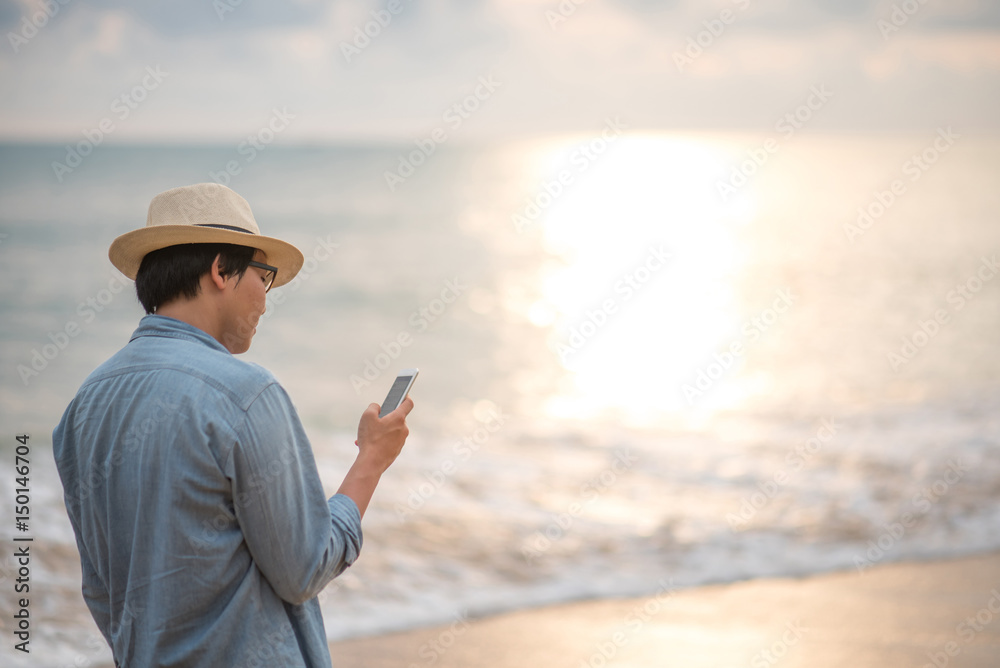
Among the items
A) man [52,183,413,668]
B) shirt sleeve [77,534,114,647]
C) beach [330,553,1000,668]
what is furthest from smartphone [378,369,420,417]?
beach [330,553,1000,668]

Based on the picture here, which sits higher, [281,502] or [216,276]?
[216,276]

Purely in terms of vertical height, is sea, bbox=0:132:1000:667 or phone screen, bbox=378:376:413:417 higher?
phone screen, bbox=378:376:413:417

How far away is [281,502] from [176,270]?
0.48m

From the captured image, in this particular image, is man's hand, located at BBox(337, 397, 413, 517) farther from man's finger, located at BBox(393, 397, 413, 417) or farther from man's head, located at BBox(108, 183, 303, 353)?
man's head, located at BBox(108, 183, 303, 353)

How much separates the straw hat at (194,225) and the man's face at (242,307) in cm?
6

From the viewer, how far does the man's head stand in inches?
61.2

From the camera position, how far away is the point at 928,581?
473 centimetres

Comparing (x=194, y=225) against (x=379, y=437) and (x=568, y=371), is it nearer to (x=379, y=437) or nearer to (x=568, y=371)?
(x=379, y=437)

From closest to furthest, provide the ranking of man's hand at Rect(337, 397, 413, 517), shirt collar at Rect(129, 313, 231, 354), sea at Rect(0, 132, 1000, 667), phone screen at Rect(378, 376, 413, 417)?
shirt collar at Rect(129, 313, 231, 354) → man's hand at Rect(337, 397, 413, 517) → phone screen at Rect(378, 376, 413, 417) → sea at Rect(0, 132, 1000, 667)

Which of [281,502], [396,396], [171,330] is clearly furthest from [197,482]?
[396,396]

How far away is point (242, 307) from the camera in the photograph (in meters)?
1.62

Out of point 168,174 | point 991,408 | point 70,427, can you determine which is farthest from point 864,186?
point 70,427

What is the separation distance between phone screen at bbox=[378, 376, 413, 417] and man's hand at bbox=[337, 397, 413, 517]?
0.03 m

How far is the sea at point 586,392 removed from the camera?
5.21 m
